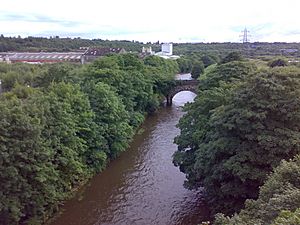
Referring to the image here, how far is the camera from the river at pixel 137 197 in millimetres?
22969

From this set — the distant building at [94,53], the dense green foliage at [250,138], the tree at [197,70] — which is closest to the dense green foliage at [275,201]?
the dense green foliage at [250,138]

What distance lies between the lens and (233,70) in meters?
34.9

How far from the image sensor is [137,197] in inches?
1018

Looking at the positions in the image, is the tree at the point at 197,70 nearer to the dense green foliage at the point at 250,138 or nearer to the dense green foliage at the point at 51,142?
the dense green foliage at the point at 51,142

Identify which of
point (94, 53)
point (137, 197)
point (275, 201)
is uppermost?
point (94, 53)

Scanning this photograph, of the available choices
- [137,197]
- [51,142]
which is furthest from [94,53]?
[51,142]

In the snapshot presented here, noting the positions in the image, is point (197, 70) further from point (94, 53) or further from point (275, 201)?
point (275, 201)

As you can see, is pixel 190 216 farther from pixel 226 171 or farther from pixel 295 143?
pixel 295 143

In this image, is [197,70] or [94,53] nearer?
[197,70]

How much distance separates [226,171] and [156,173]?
1161 cm

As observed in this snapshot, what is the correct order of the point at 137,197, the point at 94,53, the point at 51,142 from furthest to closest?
the point at 94,53
the point at 137,197
the point at 51,142

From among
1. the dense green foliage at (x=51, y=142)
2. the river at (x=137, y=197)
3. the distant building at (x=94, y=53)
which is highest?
the distant building at (x=94, y=53)

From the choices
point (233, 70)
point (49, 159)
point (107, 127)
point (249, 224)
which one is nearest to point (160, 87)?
point (233, 70)

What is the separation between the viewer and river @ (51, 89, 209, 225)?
23.0 metres
